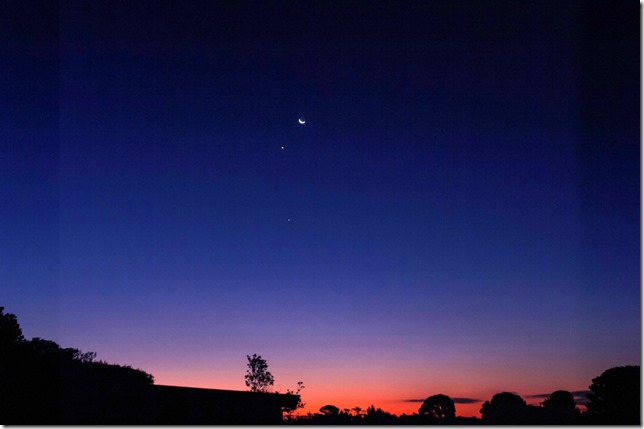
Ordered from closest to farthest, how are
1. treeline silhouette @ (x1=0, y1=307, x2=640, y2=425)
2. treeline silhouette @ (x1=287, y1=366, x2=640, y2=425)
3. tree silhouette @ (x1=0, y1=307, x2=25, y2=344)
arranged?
1. treeline silhouette @ (x1=287, y1=366, x2=640, y2=425)
2. treeline silhouette @ (x1=0, y1=307, x2=640, y2=425)
3. tree silhouette @ (x1=0, y1=307, x2=25, y2=344)

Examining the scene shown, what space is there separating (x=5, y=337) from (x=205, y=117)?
14164 millimetres

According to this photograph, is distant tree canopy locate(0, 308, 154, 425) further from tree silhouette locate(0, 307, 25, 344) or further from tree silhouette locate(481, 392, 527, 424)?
tree silhouette locate(481, 392, 527, 424)

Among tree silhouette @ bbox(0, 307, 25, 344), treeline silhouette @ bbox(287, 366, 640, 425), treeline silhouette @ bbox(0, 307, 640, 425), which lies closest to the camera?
treeline silhouette @ bbox(287, 366, 640, 425)

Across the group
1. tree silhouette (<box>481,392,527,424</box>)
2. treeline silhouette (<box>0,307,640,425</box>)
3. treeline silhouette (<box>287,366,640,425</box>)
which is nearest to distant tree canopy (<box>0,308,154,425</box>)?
treeline silhouette (<box>0,307,640,425</box>)

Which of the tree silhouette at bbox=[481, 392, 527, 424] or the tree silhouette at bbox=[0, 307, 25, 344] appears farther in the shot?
the tree silhouette at bbox=[0, 307, 25, 344]

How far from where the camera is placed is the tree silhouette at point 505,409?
12477mm

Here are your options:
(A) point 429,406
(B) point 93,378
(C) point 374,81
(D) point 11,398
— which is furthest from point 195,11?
(A) point 429,406

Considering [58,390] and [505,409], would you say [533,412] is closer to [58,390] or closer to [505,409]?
[505,409]

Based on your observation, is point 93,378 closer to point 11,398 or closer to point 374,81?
point 11,398

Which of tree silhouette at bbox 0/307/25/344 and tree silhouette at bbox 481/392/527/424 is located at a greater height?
tree silhouette at bbox 0/307/25/344

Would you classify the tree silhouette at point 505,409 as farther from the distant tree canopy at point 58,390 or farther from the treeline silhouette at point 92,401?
the distant tree canopy at point 58,390

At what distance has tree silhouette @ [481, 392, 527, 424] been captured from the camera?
40.9 ft

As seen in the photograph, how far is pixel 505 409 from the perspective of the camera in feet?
44.7

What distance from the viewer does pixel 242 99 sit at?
11078mm
